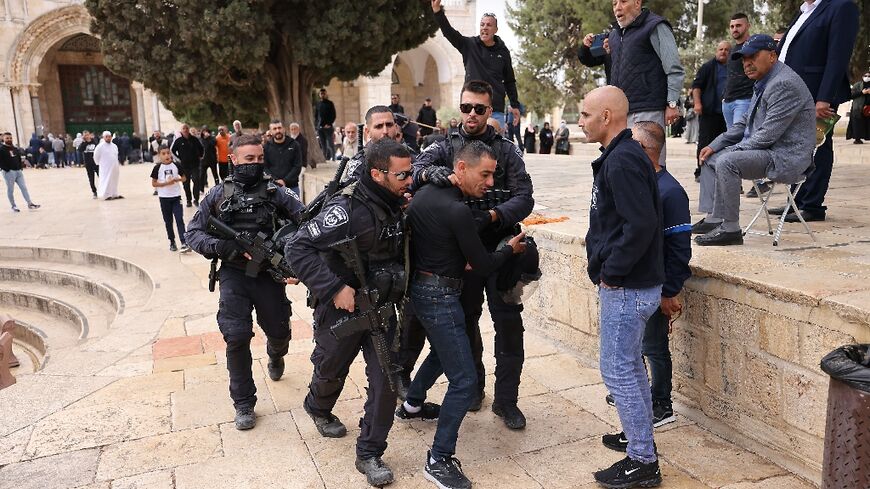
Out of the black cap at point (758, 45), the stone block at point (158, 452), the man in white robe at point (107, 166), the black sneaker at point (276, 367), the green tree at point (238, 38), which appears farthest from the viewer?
the man in white robe at point (107, 166)

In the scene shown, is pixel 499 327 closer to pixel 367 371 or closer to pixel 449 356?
pixel 449 356

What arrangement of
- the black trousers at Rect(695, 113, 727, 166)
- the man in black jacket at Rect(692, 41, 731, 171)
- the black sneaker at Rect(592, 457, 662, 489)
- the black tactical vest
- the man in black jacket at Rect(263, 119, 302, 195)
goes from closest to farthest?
1. the black sneaker at Rect(592, 457, 662, 489)
2. the black tactical vest
3. the man in black jacket at Rect(692, 41, 731, 171)
4. the black trousers at Rect(695, 113, 727, 166)
5. the man in black jacket at Rect(263, 119, 302, 195)

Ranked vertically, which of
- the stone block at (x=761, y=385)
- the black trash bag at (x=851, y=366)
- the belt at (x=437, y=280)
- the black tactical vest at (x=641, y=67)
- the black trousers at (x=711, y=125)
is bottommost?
the stone block at (x=761, y=385)

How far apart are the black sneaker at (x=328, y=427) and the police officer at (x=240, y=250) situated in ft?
1.60

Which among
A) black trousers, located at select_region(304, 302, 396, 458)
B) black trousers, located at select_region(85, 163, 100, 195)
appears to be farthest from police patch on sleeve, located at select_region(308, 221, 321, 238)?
black trousers, located at select_region(85, 163, 100, 195)

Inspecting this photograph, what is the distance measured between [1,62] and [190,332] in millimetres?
29697

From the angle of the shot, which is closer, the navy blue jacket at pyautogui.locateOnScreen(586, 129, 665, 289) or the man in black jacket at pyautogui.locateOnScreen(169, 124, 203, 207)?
the navy blue jacket at pyautogui.locateOnScreen(586, 129, 665, 289)

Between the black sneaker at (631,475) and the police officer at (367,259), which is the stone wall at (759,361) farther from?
the police officer at (367,259)

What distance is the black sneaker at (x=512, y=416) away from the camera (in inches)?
155

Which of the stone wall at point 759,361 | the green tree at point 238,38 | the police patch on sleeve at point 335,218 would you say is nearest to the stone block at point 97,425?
the police patch on sleeve at point 335,218

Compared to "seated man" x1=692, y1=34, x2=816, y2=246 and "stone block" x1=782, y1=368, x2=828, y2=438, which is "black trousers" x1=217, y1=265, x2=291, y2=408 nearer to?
"seated man" x1=692, y1=34, x2=816, y2=246

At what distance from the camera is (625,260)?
289 cm

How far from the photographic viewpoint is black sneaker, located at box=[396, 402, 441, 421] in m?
4.12

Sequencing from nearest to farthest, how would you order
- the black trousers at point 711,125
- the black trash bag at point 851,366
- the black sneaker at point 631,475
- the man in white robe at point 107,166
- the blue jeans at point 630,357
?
the black trash bag at point 851,366, the blue jeans at point 630,357, the black sneaker at point 631,475, the black trousers at point 711,125, the man in white robe at point 107,166
